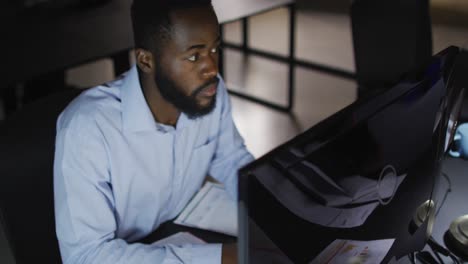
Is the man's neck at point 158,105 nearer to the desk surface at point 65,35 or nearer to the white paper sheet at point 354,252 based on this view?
the white paper sheet at point 354,252

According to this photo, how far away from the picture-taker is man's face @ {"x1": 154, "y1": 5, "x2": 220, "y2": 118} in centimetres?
105

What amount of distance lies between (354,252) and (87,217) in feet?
1.71

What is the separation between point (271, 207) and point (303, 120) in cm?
264

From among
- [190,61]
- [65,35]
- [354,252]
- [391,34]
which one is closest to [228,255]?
[354,252]

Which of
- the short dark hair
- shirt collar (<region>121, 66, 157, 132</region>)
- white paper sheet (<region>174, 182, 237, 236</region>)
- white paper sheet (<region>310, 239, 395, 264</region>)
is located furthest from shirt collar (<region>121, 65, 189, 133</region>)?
white paper sheet (<region>310, 239, 395, 264</region>)

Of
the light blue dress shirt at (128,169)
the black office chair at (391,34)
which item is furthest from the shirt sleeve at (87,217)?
the black office chair at (391,34)

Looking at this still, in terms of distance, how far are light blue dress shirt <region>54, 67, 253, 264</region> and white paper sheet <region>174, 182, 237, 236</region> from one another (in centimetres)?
2

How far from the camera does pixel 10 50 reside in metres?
2.31

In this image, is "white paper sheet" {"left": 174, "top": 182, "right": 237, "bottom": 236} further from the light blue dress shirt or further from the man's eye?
the man's eye

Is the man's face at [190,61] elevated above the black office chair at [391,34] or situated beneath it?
elevated above

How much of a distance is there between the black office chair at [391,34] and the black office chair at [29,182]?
1296 mm

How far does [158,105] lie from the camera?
1205mm

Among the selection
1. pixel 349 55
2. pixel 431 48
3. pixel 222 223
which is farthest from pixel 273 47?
pixel 222 223

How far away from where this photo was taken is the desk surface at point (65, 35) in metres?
2.18
